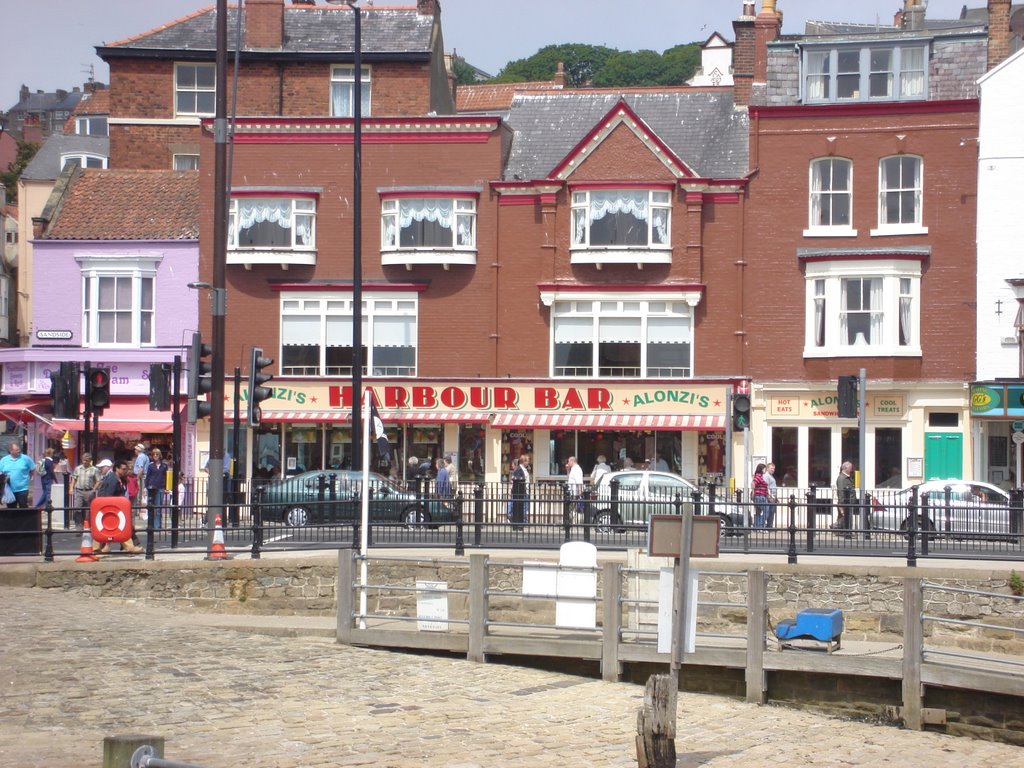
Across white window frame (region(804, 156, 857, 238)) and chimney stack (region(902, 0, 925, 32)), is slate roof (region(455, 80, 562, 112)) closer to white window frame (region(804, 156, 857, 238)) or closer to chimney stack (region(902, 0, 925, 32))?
chimney stack (region(902, 0, 925, 32))

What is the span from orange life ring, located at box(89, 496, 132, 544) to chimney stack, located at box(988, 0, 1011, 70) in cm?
2688

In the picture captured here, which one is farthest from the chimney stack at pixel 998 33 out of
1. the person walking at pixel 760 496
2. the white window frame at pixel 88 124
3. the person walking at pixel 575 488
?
the white window frame at pixel 88 124

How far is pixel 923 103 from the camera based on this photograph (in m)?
38.8

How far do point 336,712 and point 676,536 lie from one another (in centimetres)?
434

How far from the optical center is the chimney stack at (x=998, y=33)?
1553 inches

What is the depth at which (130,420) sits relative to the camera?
41.0 m

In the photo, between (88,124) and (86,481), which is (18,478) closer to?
(86,481)

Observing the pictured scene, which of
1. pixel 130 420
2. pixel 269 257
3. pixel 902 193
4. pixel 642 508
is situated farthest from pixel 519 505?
pixel 130 420

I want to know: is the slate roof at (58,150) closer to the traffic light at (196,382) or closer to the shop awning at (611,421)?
the shop awning at (611,421)

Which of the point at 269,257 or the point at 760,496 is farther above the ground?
the point at 269,257

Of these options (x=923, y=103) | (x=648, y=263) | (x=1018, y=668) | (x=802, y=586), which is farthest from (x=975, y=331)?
(x=1018, y=668)

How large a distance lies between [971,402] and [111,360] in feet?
77.3

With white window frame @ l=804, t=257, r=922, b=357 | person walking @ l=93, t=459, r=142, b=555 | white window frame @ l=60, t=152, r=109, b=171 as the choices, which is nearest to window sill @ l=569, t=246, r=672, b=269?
white window frame @ l=804, t=257, r=922, b=357

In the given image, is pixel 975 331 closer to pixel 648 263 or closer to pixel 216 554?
pixel 648 263
